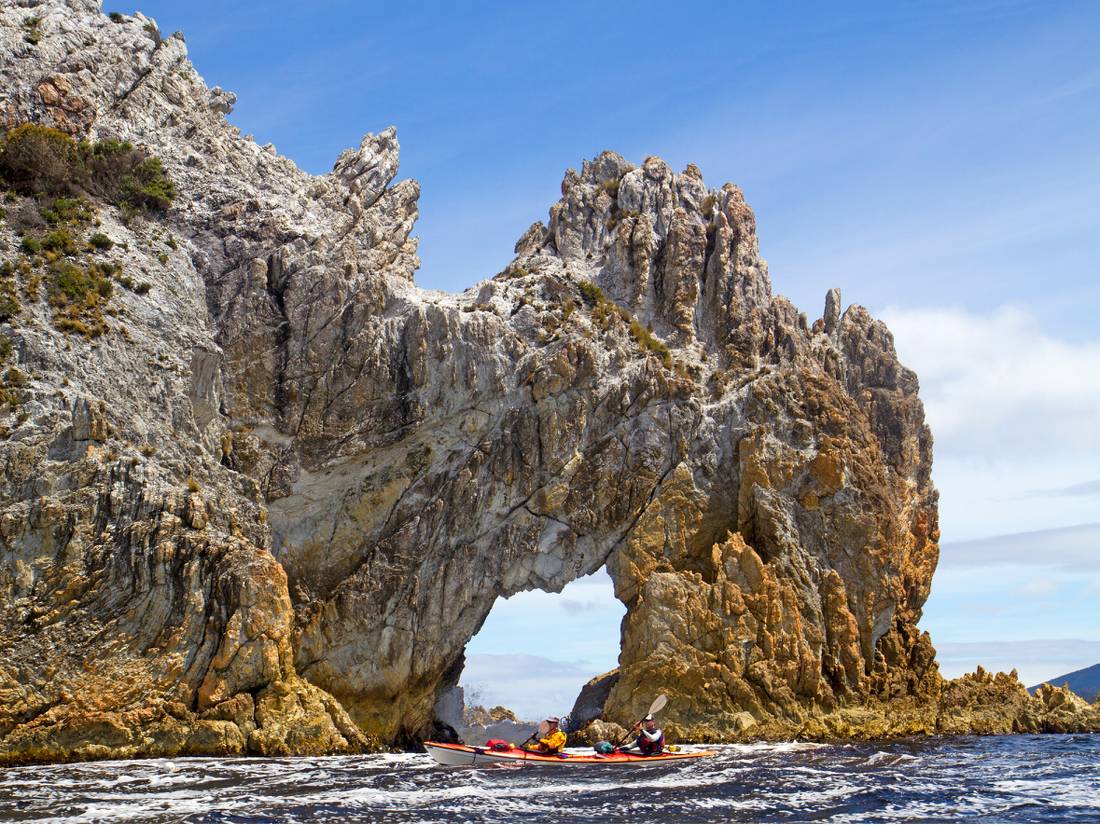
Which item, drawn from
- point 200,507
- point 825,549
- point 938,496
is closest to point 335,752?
point 200,507

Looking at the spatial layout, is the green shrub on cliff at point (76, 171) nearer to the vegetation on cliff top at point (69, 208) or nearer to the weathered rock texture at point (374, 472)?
the vegetation on cliff top at point (69, 208)

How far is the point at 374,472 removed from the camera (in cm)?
4638

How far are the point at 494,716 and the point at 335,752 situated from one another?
47684 millimetres

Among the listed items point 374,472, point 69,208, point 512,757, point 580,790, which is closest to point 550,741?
point 512,757

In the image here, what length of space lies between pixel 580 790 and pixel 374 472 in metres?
19.8

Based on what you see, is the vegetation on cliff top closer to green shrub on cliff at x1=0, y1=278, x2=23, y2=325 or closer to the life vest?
green shrub on cliff at x1=0, y1=278, x2=23, y2=325

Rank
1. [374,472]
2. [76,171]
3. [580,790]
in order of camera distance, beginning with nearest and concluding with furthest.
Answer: [580,790]
[374,472]
[76,171]

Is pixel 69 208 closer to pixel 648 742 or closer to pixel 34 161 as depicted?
pixel 34 161

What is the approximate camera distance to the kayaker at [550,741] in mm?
36938

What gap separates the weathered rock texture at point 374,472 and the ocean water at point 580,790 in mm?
5690

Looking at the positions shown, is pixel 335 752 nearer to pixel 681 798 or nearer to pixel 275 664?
pixel 275 664

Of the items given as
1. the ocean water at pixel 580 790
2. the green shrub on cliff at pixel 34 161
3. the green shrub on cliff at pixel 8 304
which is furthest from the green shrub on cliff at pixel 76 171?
the ocean water at pixel 580 790

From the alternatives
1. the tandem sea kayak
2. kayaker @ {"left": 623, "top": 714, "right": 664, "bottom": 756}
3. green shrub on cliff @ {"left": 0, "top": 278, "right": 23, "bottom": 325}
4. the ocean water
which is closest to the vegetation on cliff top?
green shrub on cliff @ {"left": 0, "top": 278, "right": 23, "bottom": 325}

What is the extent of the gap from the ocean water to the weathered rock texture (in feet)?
18.7
